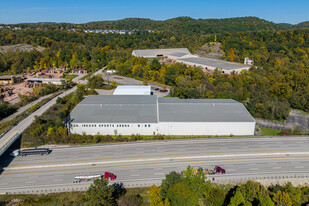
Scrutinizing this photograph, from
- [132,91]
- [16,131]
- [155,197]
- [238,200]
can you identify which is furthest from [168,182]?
[132,91]

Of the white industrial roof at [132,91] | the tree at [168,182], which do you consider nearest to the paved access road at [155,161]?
the tree at [168,182]

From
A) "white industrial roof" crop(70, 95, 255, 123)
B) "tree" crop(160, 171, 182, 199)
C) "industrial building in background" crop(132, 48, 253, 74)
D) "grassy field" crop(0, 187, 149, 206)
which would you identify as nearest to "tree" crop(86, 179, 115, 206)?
"grassy field" crop(0, 187, 149, 206)

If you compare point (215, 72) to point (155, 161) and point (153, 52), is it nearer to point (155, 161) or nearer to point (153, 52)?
point (153, 52)

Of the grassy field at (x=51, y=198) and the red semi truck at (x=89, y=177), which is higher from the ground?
the red semi truck at (x=89, y=177)

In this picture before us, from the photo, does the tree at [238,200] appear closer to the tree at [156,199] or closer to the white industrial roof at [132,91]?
the tree at [156,199]

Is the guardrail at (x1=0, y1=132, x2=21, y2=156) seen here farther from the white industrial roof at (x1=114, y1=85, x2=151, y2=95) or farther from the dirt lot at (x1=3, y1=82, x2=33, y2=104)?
the white industrial roof at (x1=114, y1=85, x2=151, y2=95)
